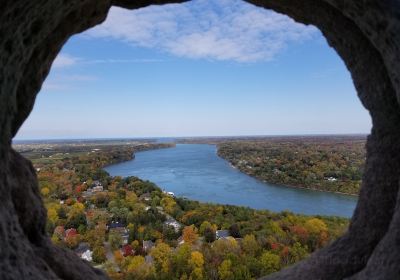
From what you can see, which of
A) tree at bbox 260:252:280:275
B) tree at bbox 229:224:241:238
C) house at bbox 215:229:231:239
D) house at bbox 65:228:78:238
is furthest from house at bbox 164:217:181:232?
tree at bbox 260:252:280:275

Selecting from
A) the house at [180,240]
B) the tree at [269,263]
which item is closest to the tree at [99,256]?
the house at [180,240]

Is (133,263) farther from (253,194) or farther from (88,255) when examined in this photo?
(253,194)

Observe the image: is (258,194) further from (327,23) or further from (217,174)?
(327,23)

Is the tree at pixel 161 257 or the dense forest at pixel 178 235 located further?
the tree at pixel 161 257

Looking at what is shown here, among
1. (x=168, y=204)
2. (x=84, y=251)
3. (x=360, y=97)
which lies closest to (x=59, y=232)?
(x=84, y=251)

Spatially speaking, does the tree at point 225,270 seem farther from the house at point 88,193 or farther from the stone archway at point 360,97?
the house at point 88,193

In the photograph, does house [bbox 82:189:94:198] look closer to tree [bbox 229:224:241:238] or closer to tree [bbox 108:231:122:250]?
tree [bbox 108:231:122:250]
